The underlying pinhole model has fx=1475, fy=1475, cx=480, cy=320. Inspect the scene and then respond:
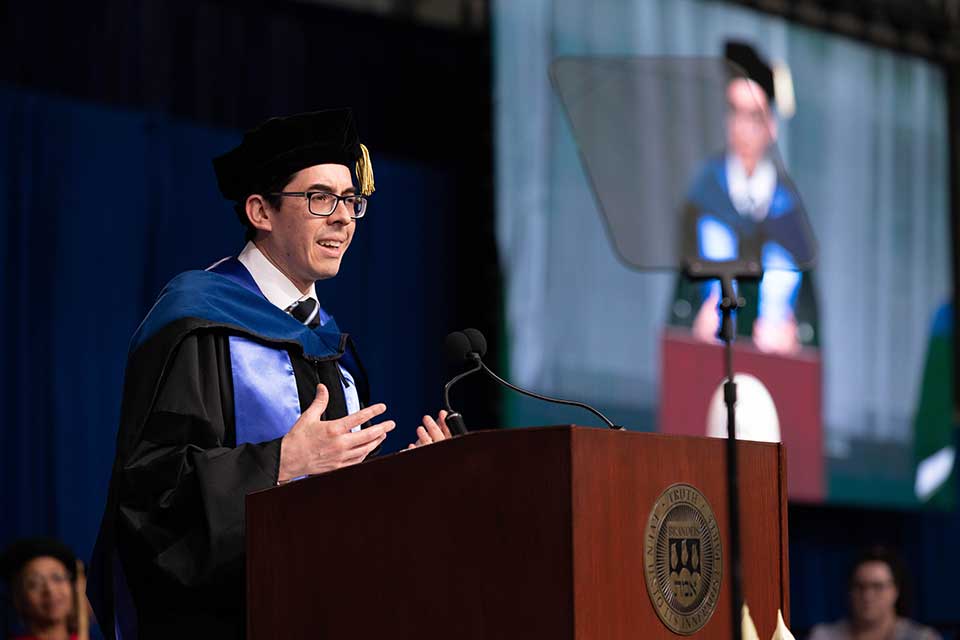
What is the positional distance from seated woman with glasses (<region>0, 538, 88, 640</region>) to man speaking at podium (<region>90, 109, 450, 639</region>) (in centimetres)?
251

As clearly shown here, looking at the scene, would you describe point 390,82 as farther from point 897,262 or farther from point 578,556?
point 578,556

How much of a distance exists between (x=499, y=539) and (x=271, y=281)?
0.99m

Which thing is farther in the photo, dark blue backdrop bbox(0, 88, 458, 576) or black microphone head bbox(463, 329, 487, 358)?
dark blue backdrop bbox(0, 88, 458, 576)

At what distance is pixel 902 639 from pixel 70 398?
3461 millimetres

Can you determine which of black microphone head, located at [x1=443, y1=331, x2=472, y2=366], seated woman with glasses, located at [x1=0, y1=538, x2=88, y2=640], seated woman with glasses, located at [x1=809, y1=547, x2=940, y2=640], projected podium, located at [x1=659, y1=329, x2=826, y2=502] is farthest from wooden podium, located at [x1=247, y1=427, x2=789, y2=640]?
projected podium, located at [x1=659, y1=329, x2=826, y2=502]

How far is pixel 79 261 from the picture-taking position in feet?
19.9

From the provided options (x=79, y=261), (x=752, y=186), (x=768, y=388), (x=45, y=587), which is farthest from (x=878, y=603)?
(x=79, y=261)

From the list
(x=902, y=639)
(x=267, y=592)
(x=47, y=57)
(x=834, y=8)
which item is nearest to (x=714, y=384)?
(x=902, y=639)

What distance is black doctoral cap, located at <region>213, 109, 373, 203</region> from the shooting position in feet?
8.77

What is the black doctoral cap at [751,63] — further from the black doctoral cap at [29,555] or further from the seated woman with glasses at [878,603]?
the black doctoral cap at [29,555]

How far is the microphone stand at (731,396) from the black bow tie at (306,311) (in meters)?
A: 0.74

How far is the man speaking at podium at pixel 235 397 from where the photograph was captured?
2.23 meters

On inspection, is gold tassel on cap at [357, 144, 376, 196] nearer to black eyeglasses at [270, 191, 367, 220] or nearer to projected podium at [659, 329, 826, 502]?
black eyeglasses at [270, 191, 367, 220]

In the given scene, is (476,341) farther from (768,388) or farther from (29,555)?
(768,388)
